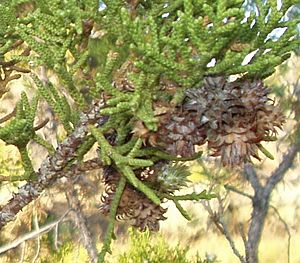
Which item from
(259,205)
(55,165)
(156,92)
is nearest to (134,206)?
(55,165)

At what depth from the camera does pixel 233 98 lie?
43.1 inches

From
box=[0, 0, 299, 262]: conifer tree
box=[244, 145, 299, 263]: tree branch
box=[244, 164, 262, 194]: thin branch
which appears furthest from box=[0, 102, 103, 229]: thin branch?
box=[244, 164, 262, 194]: thin branch

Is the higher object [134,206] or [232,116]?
[232,116]

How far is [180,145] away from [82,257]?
5.06m

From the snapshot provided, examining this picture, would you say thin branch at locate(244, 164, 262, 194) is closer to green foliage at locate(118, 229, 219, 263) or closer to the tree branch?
the tree branch

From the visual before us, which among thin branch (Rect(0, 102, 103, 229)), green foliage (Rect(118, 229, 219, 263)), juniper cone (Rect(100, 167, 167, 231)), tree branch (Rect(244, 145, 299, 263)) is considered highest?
thin branch (Rect(0, 102, 103, 229))

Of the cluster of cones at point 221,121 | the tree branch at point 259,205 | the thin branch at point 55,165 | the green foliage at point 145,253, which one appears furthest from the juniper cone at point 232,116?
the green foliage at point 145,253

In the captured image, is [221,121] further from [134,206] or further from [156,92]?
[134,206]

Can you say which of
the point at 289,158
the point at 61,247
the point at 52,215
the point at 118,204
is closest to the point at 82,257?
the point at 61,247

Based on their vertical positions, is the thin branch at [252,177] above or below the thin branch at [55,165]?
below

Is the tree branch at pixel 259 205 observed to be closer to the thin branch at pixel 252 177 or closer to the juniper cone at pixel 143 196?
the thin branch at pixel 252 177

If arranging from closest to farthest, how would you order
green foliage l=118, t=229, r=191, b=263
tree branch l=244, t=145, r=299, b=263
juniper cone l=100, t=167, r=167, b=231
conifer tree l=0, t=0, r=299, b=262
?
conifer tree l=0, t=0, r=299, b=262
juniper cone l=100, t=167, r=167, b=231
tree branch l=244, t=145, r=299, b=263
green foliage l=118, t=229, r=191, b=263

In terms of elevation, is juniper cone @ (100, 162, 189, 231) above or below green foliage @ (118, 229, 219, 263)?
above

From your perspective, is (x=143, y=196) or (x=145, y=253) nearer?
(x=143, y=196)
